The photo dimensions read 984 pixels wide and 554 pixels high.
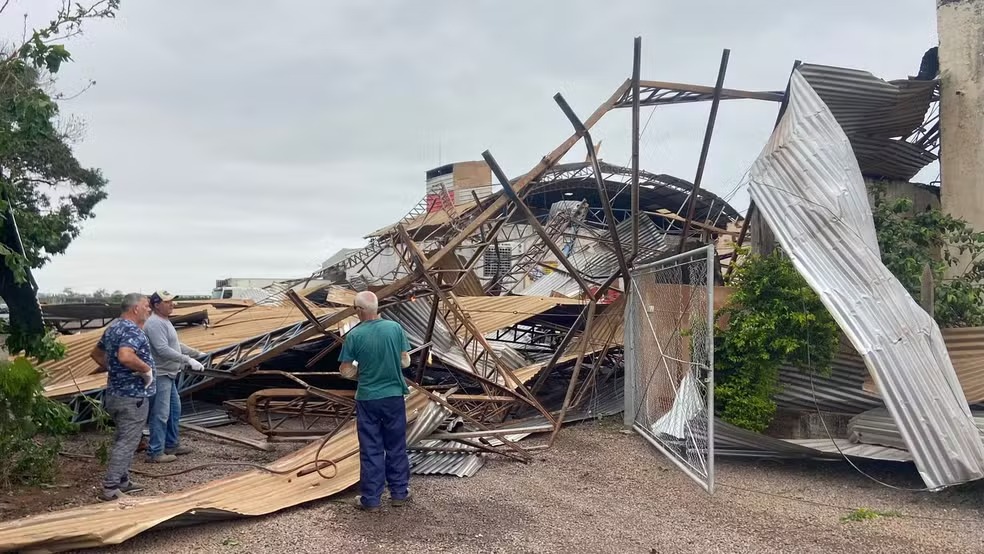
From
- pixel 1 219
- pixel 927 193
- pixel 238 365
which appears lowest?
pixel 238 365

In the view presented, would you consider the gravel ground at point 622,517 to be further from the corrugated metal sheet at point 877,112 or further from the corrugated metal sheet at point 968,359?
the corrugated metal sheet at point 877,112

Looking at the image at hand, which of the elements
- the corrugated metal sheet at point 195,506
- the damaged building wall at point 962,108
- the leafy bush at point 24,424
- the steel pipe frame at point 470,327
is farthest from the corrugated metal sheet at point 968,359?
the leafy bush at point 24,424

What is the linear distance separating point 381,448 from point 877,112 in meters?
7.00

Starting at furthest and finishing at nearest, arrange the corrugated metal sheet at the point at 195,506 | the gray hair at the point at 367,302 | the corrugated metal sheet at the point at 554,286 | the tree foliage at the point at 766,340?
1. the corrugated metal sheet at the point at 554,286
2. the tree foliage at the point at 766,340
3. the gray hair at the point at 367,302
4. the corrugated metal sheet at the point at 195,506

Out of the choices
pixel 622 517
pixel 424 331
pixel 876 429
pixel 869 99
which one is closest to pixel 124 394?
pixel 622 517

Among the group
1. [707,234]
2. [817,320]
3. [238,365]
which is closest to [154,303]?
[238,365]

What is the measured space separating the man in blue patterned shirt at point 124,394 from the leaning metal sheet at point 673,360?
14.1 feet

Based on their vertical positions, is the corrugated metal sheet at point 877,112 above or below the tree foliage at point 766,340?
above

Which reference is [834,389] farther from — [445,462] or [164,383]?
[164,383]

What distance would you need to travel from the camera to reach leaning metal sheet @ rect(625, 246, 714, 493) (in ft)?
20.5

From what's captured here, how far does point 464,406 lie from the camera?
8070 mm

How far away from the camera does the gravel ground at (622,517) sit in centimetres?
442

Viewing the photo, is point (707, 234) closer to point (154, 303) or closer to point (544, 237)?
point (544, 237)

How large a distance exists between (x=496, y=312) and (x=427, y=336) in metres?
2.10
